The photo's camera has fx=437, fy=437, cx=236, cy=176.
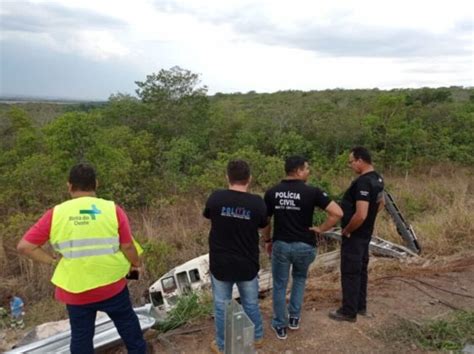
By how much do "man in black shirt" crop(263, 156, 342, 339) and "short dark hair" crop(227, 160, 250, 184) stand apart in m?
0.47

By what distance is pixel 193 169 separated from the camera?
45.9 ft

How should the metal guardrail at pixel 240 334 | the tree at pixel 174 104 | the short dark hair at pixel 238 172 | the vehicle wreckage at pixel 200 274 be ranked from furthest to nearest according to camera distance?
1. the tree at pixel 174 104
2. the vehicle wreckage at pixel 200 274
3. the short dark hair at pixel 238 172
4. the metal guardrail at pixel 240 334

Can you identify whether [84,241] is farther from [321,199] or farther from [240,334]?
[321,199]

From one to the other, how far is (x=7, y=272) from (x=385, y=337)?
21.1 feet

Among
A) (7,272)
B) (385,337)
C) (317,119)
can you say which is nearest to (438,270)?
(385,337)

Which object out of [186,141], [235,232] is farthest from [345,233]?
[186,141]

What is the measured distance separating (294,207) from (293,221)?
12cm

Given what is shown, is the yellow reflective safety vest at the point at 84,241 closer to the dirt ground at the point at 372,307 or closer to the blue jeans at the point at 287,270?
the dirt ground at the point at 372,307

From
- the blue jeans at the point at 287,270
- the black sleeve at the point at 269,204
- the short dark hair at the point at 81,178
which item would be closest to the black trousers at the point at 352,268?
the blue jeans at the point at 287,270

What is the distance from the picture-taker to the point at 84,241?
114 inches

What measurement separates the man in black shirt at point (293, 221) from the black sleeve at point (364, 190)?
400 mm

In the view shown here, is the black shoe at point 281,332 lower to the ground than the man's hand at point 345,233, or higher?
lower

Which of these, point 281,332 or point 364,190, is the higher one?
point 364,190

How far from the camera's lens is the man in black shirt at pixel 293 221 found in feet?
11.8
